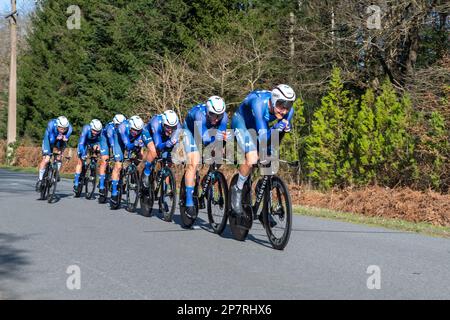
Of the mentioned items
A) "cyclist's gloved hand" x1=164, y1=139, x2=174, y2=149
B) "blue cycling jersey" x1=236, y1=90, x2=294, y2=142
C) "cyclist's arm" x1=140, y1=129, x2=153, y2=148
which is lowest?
"cyclist's gloved hand" x1=164, y1=139, x2=174, y2=149

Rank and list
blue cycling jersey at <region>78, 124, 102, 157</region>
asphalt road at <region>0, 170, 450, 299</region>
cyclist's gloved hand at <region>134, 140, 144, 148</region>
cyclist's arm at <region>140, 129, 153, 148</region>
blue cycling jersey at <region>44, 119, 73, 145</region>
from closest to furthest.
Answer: asphalt road at <region>0, 170, 450, 299</region>
cyclist's arm at <region>140, 129, 153, 148</region>
cyclist's gloved hand at <region>134, 140, 144, 148</region>
blue cycling jersey at <region>44, 119, 73, 145</region>
blue cycling jersey at <region>78, 124, 102, 157</region>

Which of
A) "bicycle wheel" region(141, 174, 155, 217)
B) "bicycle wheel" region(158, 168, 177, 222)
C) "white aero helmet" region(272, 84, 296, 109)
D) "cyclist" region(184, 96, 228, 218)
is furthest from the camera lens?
"bicycle wheel" region(141, 174, 155, 217)

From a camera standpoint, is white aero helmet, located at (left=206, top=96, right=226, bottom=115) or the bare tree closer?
white aero helmet, located at (left=206, top=96, right=226, bottom=115)

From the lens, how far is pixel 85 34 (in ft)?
153

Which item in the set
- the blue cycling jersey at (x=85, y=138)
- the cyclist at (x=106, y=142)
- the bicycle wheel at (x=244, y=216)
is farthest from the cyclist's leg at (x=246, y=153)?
the blue cycling jersey at (x=85, y=138)

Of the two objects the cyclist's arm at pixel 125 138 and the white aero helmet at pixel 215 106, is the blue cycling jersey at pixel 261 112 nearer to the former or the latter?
the white aero helmet at pixel 215 106

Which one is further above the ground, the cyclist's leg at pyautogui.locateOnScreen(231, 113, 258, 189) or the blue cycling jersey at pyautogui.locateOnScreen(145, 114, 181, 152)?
the blue cycling jersey at pyautogui.locateOnScreen(145, 114, 181, 152)

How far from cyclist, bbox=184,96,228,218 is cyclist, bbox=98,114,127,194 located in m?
4.14

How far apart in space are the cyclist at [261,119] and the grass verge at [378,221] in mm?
3410

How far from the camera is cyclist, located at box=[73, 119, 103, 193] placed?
1581 centimetres

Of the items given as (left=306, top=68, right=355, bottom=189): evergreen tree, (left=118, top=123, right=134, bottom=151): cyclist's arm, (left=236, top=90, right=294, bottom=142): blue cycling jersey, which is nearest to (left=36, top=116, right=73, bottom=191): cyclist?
(left=118, top=123, right=134, bottom=151): cyclist's arm

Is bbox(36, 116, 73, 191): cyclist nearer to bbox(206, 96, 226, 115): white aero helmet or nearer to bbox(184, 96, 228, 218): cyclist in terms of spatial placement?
bbox(184, 96, 228, 218): cyclist

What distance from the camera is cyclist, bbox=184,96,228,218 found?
10188 mm

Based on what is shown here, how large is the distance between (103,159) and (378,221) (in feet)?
19.9
